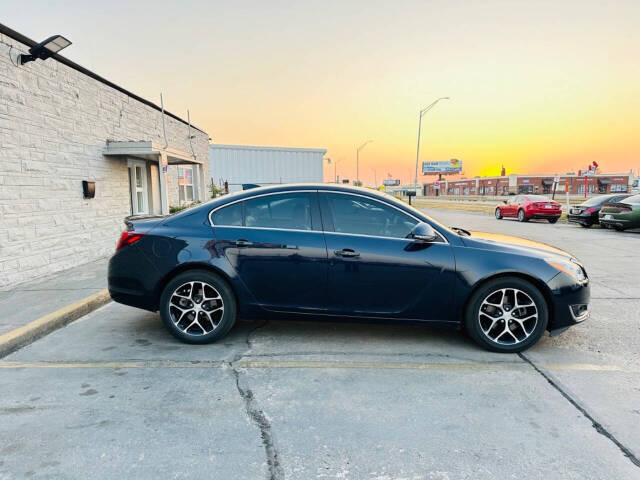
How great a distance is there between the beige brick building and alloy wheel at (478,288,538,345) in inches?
265

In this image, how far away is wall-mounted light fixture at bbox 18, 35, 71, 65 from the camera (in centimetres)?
619

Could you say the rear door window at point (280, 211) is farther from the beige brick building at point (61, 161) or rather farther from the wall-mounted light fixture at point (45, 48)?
the wall-mounted light fixture at point (45, 48)

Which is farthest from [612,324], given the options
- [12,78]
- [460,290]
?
[12,78]

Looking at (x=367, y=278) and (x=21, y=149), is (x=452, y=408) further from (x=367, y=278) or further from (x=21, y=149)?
(x=21, y=149)

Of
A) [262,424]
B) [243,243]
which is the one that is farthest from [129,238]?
[262,424]

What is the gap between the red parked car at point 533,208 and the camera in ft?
68.1

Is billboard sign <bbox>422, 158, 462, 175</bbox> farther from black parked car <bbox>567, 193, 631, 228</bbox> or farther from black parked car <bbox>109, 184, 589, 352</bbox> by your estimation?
black parked car <bbox>109, 184, 589, 352</bbox>

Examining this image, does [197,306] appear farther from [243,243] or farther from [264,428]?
[264,428]

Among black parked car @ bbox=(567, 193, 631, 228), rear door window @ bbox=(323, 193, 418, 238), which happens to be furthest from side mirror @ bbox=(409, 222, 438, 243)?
black parked car @ bbox=(567, 193, 631, 228)

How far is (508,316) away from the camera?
3865 millimetres

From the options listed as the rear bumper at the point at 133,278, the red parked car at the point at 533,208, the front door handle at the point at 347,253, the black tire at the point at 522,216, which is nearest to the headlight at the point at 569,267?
the front door handle at the point at 347,253

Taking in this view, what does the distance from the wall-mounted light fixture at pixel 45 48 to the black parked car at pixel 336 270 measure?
4.20 metres

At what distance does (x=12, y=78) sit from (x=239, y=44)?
10.1 metres

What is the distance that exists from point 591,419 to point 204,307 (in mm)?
3356
